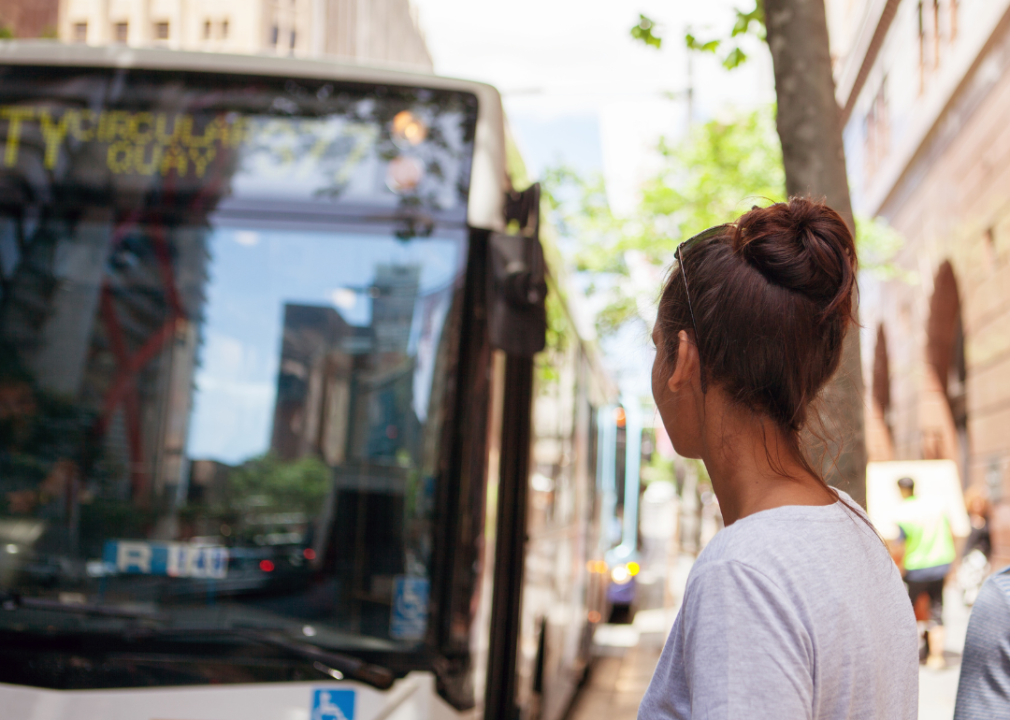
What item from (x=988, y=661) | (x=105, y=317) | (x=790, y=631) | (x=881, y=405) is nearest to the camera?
(x=790, y=631)

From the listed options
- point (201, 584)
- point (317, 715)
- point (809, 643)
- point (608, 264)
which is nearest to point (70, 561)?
point (201, 584)

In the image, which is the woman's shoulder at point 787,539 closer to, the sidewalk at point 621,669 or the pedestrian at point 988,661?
the pedestrian at point 988,661

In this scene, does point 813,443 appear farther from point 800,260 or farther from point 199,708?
point 199,708

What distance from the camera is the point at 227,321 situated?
350cm

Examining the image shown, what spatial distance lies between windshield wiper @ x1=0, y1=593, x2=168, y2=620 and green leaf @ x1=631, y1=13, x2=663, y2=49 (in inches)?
146

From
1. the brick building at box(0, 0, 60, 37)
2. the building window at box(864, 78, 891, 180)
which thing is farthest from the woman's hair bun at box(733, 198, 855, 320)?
the building window at box(864, 78, 891, 180)

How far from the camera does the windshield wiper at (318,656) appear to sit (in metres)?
3.06

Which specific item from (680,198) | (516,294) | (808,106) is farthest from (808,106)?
(680,198)

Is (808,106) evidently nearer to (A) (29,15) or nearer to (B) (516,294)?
(B) (516,294)

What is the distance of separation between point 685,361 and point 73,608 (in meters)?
2.54

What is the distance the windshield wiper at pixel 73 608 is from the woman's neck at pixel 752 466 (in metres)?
2.42

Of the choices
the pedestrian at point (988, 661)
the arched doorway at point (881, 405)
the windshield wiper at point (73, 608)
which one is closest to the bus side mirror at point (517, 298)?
the windshield wiper at point (73, 608)

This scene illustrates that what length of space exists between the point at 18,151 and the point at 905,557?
8.69 metres

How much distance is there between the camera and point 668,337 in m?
1.36
